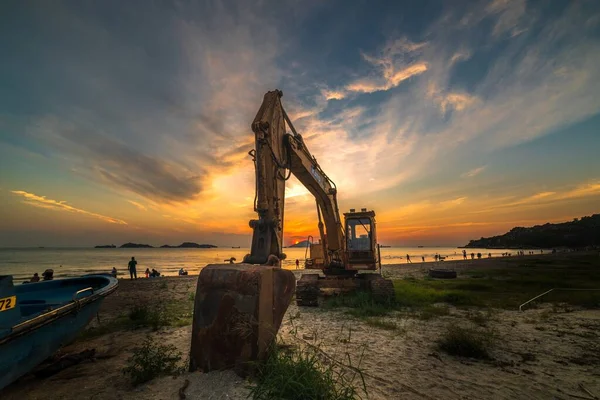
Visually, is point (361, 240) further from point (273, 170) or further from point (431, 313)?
point (273, 170)

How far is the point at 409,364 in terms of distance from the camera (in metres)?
5.15

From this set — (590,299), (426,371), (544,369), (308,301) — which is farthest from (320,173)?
(590,299)

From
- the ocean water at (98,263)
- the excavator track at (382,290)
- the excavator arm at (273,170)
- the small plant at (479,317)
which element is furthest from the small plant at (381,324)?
the ocean water at (98,263)

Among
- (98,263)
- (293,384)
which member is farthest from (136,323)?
(98,263)

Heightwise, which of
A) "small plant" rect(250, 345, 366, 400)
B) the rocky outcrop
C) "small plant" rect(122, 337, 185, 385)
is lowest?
"small plant" rect(122, 337, 185, 385)

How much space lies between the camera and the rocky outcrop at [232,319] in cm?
383

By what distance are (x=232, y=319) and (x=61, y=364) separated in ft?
12.6

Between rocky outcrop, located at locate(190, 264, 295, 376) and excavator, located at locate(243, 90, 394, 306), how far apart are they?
42.0 inches

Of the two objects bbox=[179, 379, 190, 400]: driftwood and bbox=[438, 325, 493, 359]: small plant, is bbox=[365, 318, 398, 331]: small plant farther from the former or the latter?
bbox=[179, 379, 190, 400]: driftwood

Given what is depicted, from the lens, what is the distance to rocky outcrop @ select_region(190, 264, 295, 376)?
3832mm

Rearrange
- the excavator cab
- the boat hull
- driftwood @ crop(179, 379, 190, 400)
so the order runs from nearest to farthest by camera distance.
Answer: driftwood @ crop(179, 379, 190, 400)
the boat hull
the excavator cab

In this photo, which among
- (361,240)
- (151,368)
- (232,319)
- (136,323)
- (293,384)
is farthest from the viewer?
(361,240)

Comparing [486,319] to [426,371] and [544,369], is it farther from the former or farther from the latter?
[426,371]

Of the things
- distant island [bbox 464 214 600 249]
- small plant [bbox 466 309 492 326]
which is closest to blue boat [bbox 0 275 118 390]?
small plant [bbox 466 309 492 326]
